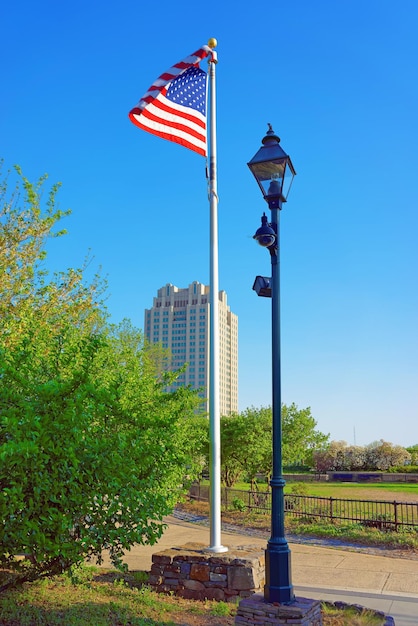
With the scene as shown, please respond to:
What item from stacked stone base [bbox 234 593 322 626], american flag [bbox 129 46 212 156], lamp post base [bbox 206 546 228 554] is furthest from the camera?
american flag [bbox 129 46 212 156]

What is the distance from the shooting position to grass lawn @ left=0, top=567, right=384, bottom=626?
272 inches

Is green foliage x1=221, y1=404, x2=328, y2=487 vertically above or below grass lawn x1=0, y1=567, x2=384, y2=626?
above

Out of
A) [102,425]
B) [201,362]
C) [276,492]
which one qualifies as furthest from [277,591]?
[201,362]

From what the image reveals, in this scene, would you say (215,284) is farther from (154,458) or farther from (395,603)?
(395,603)

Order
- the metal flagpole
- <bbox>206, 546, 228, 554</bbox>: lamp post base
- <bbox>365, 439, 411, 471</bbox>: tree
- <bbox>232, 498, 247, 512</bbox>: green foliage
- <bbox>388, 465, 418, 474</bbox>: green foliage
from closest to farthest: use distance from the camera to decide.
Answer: <bbox>206, 546, 228, 554</bbox>: lamp post base → the metal flagpole → <bbox>232, 498, 247, 512</bbox>: green foliage → <bbox>388, 465, 418, 474</bbox>: green foliage → <bbox>365, 439, 411, 471</bbox>: tree

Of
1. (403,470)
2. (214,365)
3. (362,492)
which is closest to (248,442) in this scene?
(362,492)

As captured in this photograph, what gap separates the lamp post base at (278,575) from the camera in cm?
701

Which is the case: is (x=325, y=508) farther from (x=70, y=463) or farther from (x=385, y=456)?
(x=385, y=456)

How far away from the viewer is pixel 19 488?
5.56 m

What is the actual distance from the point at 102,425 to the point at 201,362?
548 feet

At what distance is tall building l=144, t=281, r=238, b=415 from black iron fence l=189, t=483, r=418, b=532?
A: 143874mm

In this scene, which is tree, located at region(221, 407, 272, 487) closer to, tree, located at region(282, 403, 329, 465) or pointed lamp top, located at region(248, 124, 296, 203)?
tree, located at region(282, 403, 329, 465)

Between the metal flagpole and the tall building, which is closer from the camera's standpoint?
the metal flagpole

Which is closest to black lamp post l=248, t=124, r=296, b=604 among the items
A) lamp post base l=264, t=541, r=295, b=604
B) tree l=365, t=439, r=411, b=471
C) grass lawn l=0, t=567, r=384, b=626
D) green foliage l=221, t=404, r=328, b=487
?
lamp post base l=264, t=541, r=295, b=604
